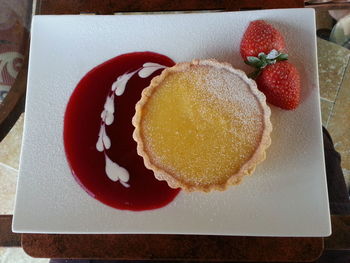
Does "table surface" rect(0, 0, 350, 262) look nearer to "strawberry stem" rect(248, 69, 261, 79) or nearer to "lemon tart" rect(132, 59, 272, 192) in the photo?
"lemon tart" rect(132, 59, 272, 192)

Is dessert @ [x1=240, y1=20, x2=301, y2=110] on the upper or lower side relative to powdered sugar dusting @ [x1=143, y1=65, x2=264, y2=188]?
upper

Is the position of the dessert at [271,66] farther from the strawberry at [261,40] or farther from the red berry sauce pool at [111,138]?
the red berry sauce pool at [111,138]

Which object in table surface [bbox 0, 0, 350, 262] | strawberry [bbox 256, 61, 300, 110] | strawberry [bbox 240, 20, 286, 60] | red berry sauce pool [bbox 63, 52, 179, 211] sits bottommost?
table surface [bbox 0, 0, 350, 262]

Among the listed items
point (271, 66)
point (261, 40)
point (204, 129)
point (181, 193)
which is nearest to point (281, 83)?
point (271, 66)

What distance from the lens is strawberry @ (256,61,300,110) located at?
50.5 inches

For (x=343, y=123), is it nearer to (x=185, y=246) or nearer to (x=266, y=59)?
(x=266, y=59)

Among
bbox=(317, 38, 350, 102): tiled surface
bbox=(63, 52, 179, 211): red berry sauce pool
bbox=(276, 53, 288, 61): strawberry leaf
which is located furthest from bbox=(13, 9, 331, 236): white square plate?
bbox=(317, 38, 350, 102): tiled surface

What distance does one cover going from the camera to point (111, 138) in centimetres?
140

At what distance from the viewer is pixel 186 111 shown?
1271 mm

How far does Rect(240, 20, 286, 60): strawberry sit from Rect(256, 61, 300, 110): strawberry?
7 centimetres

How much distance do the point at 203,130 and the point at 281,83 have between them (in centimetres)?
32

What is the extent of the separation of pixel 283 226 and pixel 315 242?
0.14 metres

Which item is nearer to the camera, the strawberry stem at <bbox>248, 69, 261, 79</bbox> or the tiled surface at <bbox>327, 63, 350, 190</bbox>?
the strawberry stem at <bbox>248, 69, 261, 79</bbox>

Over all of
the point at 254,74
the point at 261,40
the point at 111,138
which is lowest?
the point at 111,138
